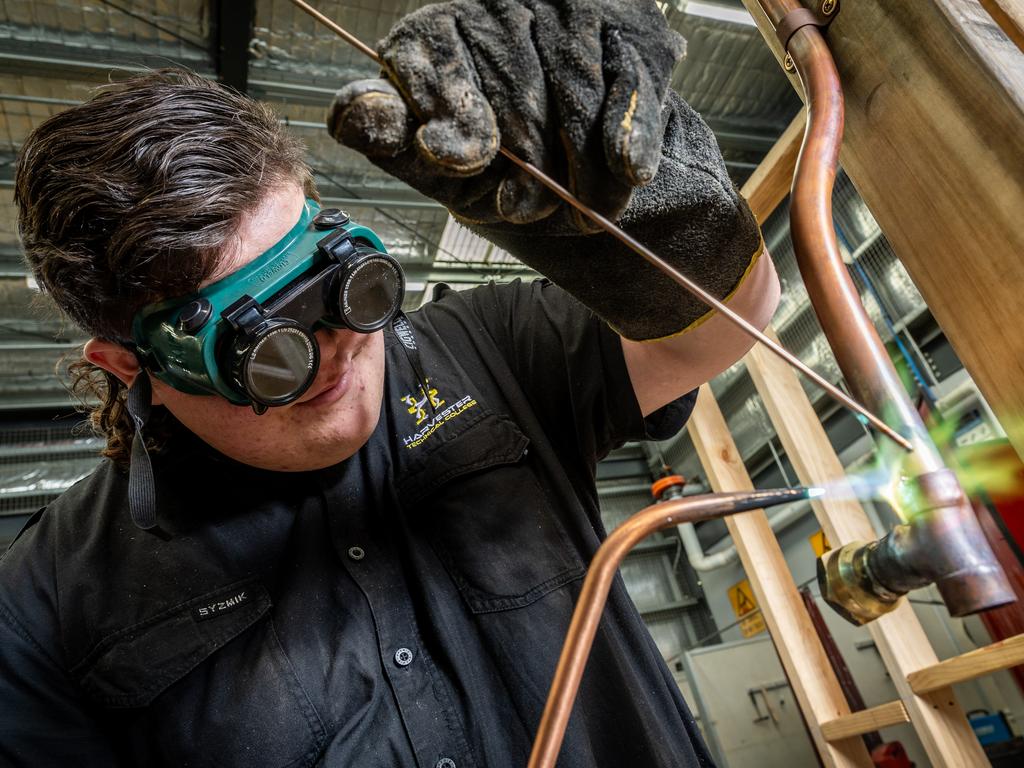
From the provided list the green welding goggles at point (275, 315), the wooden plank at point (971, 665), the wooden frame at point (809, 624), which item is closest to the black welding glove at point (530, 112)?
the green welding goggles at point (275, 315)

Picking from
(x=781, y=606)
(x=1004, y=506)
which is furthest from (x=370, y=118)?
(x=1004, y=506)

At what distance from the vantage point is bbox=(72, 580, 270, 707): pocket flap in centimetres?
91

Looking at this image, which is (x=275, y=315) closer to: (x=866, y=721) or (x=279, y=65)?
(x=866, y=721)

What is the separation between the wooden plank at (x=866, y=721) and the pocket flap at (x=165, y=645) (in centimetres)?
117

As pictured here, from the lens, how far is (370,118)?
51 cm

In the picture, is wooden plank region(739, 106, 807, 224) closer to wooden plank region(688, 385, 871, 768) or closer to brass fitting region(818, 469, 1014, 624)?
wooden plank region(688, 385, 871, 768)

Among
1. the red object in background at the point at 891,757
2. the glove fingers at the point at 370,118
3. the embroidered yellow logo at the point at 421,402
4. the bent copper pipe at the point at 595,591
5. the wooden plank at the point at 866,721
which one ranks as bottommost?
the red object in background at the point at 891,757

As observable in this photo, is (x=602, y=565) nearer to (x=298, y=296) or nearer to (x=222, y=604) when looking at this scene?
(x=298, y=296)

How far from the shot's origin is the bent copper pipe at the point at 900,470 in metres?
0.45

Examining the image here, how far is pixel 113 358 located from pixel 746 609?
16.3 ft

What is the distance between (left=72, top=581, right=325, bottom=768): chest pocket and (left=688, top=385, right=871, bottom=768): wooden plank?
3.77ft

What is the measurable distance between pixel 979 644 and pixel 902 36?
365cm

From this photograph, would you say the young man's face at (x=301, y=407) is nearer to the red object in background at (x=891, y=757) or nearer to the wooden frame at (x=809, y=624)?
the wooden frame at (x=809, y=624)

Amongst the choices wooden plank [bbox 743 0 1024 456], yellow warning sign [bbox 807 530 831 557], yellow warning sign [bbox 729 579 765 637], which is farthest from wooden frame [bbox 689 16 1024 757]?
yellow warning sign [bbox 729 579 765 637]
